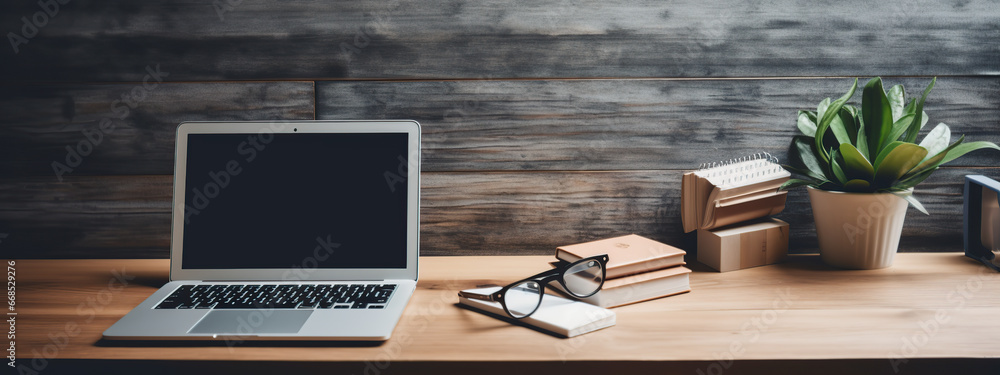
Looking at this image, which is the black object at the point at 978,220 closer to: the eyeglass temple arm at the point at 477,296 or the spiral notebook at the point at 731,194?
the spiral notebook at the point at 731,194

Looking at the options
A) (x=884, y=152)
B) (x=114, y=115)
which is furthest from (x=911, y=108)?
(x=114, y=115)

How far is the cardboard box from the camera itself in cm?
102

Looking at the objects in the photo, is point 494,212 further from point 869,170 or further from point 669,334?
point 869,170

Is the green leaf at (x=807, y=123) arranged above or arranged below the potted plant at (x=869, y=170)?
above

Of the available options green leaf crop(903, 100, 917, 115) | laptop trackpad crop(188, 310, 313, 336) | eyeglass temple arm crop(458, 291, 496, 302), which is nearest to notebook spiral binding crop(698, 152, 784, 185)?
green leaf crop(903, 100, 917, 115)

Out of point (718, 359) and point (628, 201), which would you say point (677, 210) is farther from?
point (718, 359)

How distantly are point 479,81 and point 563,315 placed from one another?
521 mm

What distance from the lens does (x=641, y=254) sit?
0.93 meters

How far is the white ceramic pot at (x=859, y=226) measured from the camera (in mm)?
972

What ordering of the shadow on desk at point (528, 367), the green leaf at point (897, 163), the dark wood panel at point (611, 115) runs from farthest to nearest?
1. the dark wood panel at point (611, 115)
2. the green leaf at point (897, 163)
3. the shadow on desk at point (528, 367)

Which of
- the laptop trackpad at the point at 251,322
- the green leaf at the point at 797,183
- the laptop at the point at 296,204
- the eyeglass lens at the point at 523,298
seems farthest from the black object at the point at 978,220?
the laptop trackpad at the point at 251,322

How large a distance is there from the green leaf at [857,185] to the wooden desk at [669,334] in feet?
0.46

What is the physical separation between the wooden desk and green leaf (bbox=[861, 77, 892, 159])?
0.73ft

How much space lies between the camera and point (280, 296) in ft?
2.81
